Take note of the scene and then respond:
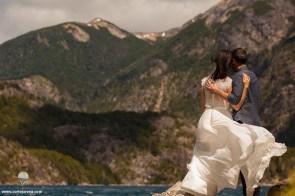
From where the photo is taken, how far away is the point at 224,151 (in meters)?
19.1

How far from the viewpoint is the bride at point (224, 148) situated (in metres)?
19.1

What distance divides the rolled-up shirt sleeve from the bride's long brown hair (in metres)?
0.38

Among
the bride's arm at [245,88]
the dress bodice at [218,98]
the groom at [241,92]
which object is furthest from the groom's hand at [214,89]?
the bride's arm at [245,88]

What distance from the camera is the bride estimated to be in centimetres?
1908

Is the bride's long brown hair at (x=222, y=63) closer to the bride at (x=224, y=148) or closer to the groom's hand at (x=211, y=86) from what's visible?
the bride at (x=224, y=148)

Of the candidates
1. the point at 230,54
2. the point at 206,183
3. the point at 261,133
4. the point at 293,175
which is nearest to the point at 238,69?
the point at 230,54

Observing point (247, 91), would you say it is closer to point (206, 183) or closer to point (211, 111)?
point (211, 111)

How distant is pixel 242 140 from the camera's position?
18906 mm

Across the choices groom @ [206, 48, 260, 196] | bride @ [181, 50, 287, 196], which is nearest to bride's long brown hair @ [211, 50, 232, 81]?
bride @ [181, 50, 287, 196]

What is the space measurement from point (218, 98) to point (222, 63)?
0.90 meters

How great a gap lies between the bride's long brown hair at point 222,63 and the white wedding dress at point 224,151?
16cm

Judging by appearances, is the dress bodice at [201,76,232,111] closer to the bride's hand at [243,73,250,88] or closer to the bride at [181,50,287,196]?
the bride at [181,50,287,196]

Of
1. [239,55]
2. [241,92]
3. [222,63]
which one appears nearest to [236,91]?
[241,92]

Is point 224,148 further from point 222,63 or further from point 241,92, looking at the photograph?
point 222,63
